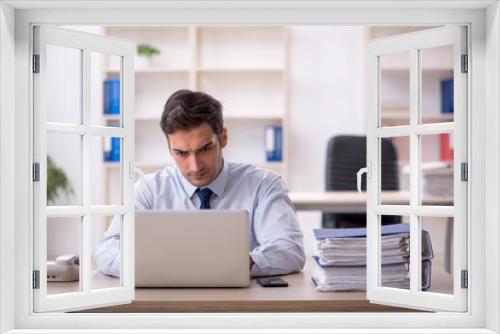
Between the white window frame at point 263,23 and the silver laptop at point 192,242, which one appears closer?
the white window frame at point 263,23

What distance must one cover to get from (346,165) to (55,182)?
2506 mm

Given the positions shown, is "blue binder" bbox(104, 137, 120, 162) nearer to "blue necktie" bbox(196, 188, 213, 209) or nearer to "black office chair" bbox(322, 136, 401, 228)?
"black office chair" bbox(322, 136, 401, 228)

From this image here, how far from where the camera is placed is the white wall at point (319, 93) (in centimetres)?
604

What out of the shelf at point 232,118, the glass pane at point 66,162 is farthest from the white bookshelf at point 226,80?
the glass pane at point 66,162

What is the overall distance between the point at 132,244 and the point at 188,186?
4.34 feet

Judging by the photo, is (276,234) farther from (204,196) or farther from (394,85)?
(394,85)

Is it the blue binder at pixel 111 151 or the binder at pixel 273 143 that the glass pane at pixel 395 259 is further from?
the blue binder at pixel 111 151

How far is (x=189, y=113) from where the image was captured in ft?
10.3

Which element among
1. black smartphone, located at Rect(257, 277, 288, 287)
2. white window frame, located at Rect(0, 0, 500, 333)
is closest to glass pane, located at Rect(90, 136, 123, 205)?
black smartphone, located at Rect(257, 277, 288, 287)

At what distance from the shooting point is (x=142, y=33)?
19.8 ft

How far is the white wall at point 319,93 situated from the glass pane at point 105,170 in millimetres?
1592

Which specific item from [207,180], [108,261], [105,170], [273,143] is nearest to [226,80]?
[273,143]

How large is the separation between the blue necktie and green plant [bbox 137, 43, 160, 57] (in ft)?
9.17

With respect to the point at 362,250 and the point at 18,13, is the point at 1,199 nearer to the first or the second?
the point at 18,13
